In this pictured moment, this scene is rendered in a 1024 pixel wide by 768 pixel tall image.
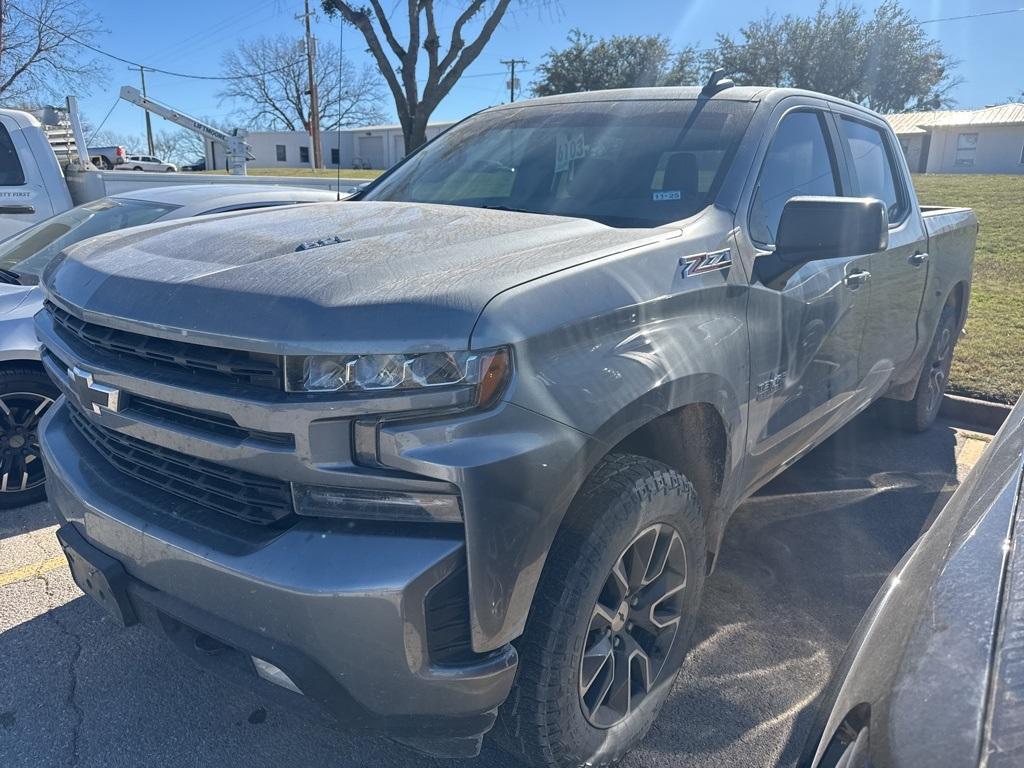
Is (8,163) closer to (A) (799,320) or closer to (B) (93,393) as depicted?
(B) (93,393)

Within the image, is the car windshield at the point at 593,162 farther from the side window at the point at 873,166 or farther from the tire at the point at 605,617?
the side window at the point at 873,166

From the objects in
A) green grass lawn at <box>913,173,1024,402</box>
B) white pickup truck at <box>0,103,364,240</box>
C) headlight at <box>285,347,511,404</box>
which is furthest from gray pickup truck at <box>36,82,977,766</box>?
white pickup truck at <box>0,103,364,240</box>

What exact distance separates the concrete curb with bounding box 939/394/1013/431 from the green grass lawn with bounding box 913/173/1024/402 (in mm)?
126

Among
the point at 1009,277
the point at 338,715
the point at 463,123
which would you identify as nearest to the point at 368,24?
the point at 1009,277

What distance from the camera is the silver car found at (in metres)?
3.93

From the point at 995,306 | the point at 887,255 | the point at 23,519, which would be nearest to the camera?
the point at 887,255

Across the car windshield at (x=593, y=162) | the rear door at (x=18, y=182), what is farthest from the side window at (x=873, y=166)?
the rear door at (x=18, y=182)

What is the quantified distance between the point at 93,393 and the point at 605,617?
151cm

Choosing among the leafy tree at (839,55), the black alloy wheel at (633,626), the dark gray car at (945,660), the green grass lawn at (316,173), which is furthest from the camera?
the leafy tree at (839,55)

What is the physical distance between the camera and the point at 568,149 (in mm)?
3186

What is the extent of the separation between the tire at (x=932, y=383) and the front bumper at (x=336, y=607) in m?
4.18

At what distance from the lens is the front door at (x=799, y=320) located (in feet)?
8.96

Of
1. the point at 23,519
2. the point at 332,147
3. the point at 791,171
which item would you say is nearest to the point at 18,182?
the point at 23,519

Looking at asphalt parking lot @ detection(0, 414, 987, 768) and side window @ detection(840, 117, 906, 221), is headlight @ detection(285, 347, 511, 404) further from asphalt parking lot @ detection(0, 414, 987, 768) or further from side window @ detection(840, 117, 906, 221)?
side window @ detection(840, 117, 906, 221)
